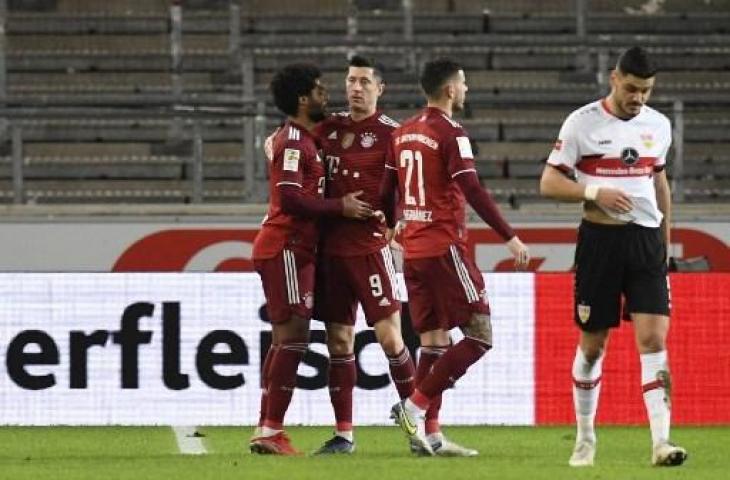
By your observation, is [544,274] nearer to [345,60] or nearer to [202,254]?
[202,254]

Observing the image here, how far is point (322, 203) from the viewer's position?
9469 mm

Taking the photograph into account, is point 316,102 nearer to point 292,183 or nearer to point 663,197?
point 292,183

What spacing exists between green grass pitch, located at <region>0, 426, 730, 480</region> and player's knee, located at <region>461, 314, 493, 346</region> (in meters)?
0.57

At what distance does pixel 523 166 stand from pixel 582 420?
8.63 meters

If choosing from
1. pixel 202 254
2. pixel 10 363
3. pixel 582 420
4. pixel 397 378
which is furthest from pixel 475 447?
pixel 202 254

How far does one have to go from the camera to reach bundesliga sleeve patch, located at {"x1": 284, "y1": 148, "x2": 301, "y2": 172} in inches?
374

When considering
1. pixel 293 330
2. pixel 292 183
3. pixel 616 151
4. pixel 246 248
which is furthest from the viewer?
pixel 246 248

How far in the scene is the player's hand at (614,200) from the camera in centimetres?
856

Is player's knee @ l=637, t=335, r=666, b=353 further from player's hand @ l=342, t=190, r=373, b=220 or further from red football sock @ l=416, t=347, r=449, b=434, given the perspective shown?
player's hand @ l=342, t=190, r=373, b=220

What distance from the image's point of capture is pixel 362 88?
9.65 metres

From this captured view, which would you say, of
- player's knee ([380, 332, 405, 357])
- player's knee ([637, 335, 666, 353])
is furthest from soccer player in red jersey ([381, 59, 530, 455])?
player's knee ([637, 335, 666, 353])

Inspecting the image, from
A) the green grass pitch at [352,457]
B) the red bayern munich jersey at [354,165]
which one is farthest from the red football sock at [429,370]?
the red bayern munich jersey at [354,165]

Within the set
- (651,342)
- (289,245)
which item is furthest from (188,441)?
(651,342)

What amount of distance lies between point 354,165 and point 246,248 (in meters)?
6.58
